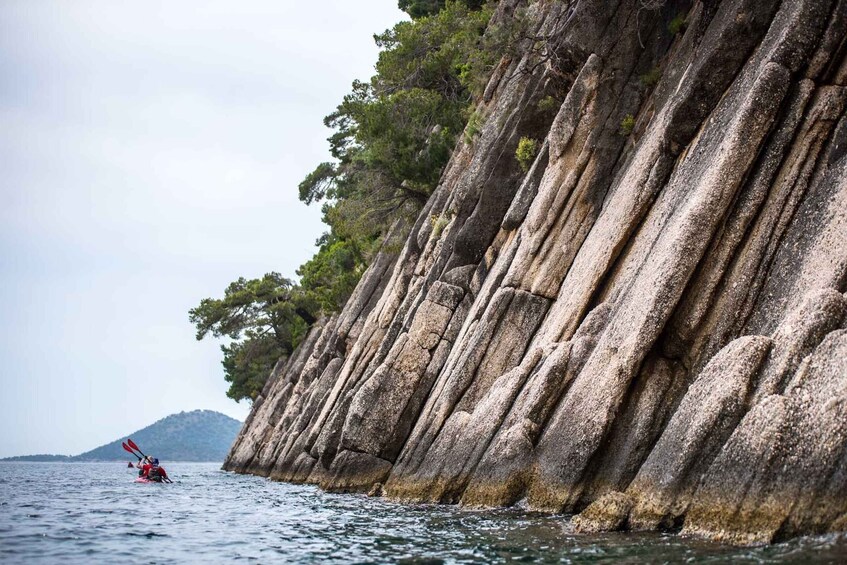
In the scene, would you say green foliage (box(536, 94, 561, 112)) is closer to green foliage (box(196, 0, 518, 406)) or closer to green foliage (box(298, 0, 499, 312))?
green foliage (box(196, 0, 518, 406))

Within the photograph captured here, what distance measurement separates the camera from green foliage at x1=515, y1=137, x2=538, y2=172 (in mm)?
29422

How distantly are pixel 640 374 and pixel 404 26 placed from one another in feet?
95.0

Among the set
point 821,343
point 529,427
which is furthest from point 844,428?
point 529,427

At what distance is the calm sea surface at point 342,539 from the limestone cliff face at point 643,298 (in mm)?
717

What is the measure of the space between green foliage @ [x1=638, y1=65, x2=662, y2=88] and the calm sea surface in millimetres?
14471

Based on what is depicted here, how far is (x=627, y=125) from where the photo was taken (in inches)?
978

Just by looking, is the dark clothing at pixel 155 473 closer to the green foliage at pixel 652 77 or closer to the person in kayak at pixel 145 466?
the person in kayak at pixel 145 466

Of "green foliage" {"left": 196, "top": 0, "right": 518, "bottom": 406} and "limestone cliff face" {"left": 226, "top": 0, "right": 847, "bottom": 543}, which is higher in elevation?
"green foliage" {"left": 196, "top": 0, "right": 518, "bottom": 406}

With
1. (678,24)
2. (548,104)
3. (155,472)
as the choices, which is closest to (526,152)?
→ (548,104)

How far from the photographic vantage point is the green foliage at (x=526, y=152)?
96.5 ft

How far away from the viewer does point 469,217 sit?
31438 mm

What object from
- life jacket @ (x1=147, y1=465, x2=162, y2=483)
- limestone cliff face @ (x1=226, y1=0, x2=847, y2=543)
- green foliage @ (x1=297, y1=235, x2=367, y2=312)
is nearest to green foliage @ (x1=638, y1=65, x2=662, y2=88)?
limestone cliff face @ (x1=226, y1=0, x2=847, y2=543)

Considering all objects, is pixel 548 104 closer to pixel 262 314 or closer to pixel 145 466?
pixel 145 466

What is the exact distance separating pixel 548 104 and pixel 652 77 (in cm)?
514
